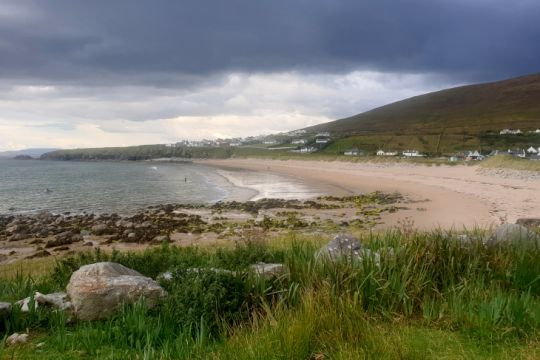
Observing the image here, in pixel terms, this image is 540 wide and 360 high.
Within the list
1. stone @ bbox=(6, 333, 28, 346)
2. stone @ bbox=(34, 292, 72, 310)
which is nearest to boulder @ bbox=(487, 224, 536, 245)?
stone @ bbox=(34, 292, 72, 310)

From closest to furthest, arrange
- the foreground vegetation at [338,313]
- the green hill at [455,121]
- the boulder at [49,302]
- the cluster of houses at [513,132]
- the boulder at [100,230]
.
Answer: the foreground vegetation at [338,313]
the boulder at [49,302]
the boulder at [100,230]
the green hill at [455,121]
the cluster of houses at [513,132]

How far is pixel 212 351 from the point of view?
4734mm

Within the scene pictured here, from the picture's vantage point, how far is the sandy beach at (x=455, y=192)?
2282 centimetres

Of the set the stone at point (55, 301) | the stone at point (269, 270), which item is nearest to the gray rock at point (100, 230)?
the stone at point (55, 301)

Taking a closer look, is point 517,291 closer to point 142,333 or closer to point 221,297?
point 221,297

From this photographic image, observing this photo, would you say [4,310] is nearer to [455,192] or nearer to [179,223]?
[179,223]

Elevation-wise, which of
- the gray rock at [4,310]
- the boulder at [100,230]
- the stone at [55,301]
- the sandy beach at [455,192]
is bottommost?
the sandy beach at [455,192]

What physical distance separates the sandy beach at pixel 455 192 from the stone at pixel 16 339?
8.80 m

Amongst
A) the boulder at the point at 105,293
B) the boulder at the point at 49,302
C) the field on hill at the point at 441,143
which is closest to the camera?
the boulder at the point at 105,293

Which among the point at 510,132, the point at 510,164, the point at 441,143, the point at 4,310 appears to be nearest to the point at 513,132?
the point at 510,132

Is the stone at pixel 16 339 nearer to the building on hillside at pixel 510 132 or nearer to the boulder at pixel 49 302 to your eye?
the boulder at pixel 49 302

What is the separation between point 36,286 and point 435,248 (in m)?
6.57

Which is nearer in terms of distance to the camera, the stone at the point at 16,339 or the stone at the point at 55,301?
the stone at the point at 16,339

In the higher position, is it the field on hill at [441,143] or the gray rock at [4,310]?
the gray rock at [4,310]
